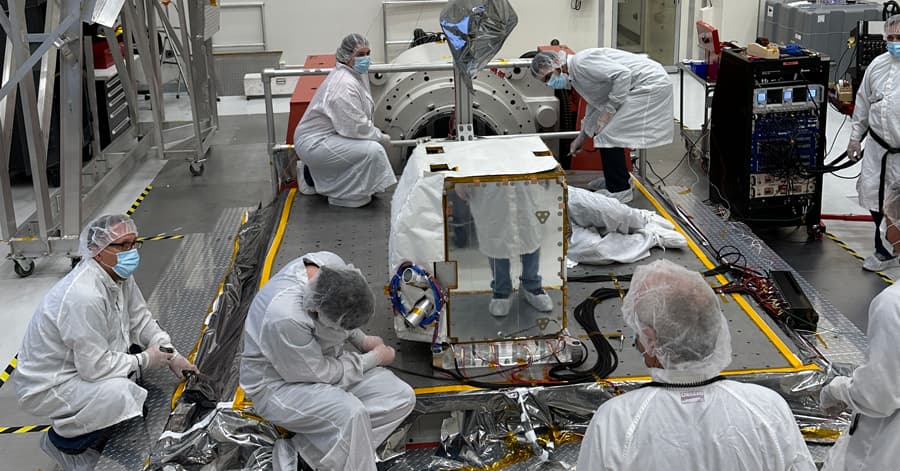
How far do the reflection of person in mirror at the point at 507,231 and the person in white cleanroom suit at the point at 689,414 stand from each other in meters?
1.44

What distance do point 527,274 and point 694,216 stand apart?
2606mm

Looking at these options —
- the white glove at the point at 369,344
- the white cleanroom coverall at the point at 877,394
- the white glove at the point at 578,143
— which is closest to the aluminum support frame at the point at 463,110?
the white glove at the point at 578,143

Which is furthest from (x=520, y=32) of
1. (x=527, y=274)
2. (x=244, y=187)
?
(x=527, y=274)

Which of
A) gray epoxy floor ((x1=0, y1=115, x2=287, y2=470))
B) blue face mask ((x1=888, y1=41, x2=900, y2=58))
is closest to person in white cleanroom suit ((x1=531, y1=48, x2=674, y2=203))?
blue face mask ((x1=888, y1=41, x2=900, y2=58))

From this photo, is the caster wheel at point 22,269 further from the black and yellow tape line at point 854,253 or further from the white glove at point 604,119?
the black and yellow tape line at point 854,253

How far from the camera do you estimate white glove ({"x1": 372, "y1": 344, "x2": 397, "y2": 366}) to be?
3650 millimetres

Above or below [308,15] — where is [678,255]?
below

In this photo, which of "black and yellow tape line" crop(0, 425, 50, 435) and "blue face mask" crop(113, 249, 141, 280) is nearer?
"blue face mask" crop(113, 249, 141, 280)

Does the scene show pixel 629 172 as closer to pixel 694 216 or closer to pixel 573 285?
pixel 694 216

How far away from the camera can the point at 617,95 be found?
230 inches

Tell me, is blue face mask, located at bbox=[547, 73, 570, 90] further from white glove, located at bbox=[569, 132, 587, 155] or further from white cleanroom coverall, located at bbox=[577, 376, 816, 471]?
white cleanroom coverall, located at bbox=[577, 376, 816, 471]

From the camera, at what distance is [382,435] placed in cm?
352

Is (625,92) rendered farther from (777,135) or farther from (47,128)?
(47,128)

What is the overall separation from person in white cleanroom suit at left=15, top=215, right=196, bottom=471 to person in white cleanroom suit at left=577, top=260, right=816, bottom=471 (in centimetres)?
222
